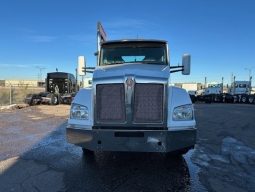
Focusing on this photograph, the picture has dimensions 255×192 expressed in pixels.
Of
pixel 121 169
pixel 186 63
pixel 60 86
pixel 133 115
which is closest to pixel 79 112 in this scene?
pixel 133 115

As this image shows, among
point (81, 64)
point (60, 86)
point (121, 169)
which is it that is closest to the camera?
→ point (121, 169)

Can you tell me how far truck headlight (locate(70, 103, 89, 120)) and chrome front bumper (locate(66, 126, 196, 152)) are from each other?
12.1 inches

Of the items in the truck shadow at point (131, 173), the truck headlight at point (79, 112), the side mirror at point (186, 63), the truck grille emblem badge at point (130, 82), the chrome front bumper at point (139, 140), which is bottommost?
the truck shadow at point (131, 173)

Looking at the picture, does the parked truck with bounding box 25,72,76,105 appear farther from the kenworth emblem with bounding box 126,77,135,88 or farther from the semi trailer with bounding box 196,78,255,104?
the kenworth emblem with bounding box 126,77,135,88

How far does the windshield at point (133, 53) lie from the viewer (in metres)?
8.05

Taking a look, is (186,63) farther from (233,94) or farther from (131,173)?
(233,94)

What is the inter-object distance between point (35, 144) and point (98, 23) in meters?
4.23

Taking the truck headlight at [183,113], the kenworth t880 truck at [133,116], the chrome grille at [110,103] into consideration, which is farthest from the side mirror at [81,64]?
the truck headlight at [183,113]

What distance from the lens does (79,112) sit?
648 centimetres

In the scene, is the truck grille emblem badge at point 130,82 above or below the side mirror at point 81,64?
below

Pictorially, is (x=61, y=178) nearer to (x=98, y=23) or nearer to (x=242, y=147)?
(x=242, y=147)

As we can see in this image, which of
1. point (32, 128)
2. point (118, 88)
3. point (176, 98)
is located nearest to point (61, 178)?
point (118, 88)

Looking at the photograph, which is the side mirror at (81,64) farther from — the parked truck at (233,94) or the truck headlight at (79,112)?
the parked truck at (233,94)

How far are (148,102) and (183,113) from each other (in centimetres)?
65
